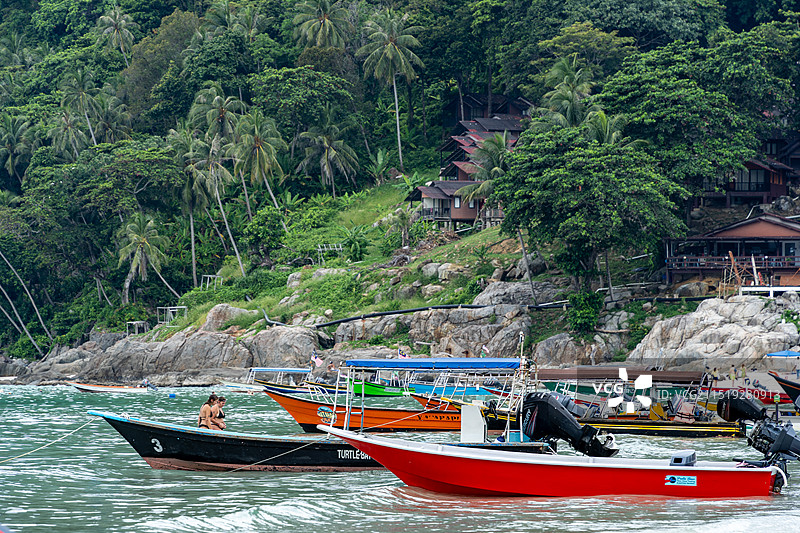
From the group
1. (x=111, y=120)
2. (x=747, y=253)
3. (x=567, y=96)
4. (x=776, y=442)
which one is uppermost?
(x=111, y=120)

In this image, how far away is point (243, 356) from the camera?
5378 centimetres

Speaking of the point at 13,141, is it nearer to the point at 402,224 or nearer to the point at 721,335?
the point at 402,224

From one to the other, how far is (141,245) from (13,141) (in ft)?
75.5

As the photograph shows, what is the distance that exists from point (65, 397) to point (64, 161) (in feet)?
112

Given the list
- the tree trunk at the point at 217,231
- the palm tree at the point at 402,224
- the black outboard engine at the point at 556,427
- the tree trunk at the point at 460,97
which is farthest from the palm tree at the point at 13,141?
the black outboard engine at the point at 556,427

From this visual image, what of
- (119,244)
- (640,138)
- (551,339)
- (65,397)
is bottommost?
(65,397)

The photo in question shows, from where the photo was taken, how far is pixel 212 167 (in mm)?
67312

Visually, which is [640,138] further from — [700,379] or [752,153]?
[700,379]

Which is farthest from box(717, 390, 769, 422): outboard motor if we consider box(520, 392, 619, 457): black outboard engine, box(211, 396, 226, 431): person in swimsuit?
box(211, 396, 226, 431): person in swimsuit

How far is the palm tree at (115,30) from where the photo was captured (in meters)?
90.6

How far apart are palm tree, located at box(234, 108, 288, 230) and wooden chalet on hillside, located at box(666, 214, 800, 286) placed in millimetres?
32056

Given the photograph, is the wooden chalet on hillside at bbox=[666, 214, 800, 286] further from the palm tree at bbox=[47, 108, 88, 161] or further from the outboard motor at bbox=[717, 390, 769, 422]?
the palm tree at bbox=[47, 108, 88, 161]

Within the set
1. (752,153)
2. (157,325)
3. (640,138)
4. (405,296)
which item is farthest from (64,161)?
(752,153)

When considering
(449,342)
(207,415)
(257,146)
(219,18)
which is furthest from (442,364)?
(219,18)
